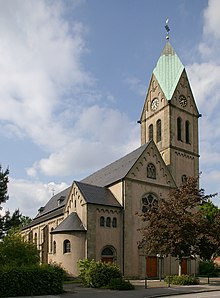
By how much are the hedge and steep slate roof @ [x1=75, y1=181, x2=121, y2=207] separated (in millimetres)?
14724

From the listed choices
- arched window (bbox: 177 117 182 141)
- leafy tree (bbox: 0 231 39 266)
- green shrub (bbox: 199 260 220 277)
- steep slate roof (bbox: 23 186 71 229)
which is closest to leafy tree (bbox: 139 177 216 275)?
leafy tree (bbox: 0 231 39 266)

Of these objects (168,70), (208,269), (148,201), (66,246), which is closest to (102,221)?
(66,246)

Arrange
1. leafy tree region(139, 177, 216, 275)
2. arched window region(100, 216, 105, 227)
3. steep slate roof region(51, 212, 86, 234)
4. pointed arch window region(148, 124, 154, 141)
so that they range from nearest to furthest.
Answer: leafy tree region(139, 177, 216, 275) → steep slate roof region(51, 212, 86, 234) → arched window region(100, 216, 105, 227) → pointed arch window region(148, 124, 154, 141)

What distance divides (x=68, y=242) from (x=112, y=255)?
4.65 metres

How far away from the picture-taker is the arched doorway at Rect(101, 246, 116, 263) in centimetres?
3968

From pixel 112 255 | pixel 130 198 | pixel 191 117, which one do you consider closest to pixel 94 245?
pixel 112 255

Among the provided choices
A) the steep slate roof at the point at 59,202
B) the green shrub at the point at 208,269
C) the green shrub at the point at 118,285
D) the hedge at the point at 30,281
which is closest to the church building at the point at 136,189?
the steep slate roof at the point at 59,202

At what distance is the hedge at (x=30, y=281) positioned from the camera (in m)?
23.6

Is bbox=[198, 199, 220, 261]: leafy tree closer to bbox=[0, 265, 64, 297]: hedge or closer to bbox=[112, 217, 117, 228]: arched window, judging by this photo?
bbox=[112, 217, 117, 228]: arched window

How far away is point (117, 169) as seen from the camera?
4675cm

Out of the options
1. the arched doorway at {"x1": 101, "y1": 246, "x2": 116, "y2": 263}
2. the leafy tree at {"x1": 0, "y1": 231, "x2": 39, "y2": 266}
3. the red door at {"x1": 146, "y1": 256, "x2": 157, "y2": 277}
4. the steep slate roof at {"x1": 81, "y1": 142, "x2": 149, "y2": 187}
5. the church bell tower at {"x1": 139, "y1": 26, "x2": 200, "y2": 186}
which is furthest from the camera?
the church bell tower at {"x1": 139, "y1": 26, "x2": 200, "y2": 186}

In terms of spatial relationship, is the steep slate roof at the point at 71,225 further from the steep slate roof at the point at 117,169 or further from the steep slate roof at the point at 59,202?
the steep slate roof at the point at 59,202

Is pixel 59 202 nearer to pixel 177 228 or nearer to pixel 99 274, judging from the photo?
pixel 99 274

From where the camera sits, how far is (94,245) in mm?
38812
